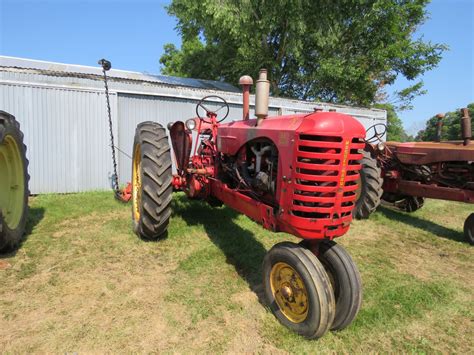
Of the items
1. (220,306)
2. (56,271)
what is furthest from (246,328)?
(56,271)

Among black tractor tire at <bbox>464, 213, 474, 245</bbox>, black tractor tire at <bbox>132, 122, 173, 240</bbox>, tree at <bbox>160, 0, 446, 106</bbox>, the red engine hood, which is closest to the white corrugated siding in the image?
black tractor tire at <bbox>132, 122, 173, 240</bbox>

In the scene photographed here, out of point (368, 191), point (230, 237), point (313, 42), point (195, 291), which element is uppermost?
point (313, 42)

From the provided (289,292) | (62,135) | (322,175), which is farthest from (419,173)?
(62,135)

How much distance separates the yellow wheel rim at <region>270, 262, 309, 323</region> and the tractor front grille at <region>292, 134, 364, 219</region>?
45 cm

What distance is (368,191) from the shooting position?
5.70 m

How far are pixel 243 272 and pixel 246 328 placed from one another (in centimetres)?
93

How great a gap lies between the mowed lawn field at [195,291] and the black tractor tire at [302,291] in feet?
0.30

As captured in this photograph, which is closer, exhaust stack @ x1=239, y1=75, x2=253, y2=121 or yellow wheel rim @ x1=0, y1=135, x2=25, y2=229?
exhaust stack @ x1=239, y1=75, x2=253, y2=121

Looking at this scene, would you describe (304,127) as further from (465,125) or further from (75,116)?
(75,116)

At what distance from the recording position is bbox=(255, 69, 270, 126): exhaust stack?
2.81 meters

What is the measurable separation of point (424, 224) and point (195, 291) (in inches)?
174

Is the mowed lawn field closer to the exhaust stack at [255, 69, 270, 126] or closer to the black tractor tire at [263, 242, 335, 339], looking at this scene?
the black tractor tire at [263, 242, 335, 339]

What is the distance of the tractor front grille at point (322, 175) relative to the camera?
2.45m

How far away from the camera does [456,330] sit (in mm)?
2680
